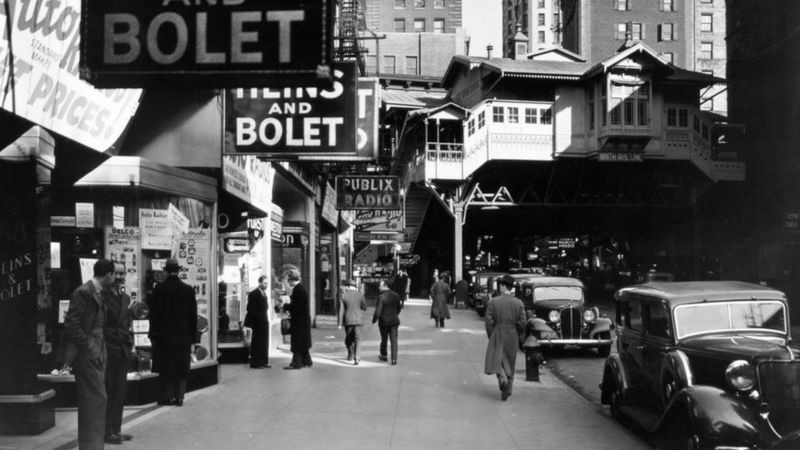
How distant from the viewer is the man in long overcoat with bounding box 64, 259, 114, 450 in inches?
309

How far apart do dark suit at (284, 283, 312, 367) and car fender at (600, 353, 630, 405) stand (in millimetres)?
6333

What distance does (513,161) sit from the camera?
44.2 metres

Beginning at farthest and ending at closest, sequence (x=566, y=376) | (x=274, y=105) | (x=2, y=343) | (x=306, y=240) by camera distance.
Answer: (x=306, y=240) → (x=566, y=376) → (x=274, y=105) → (x=2, y=343)

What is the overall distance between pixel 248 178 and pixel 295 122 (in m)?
2.89

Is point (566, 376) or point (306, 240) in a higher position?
point (306, 240)

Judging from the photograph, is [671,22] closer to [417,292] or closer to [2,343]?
[417,292]

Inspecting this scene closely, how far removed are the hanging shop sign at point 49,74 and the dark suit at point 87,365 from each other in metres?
1.91

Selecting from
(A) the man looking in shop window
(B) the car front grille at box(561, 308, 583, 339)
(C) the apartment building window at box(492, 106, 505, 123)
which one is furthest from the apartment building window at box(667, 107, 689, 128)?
(A) the man looking in shop window

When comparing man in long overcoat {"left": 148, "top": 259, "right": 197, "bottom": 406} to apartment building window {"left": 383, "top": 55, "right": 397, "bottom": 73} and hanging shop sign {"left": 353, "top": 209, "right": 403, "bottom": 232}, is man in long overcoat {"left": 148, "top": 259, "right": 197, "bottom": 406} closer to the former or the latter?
hanging shop sign {"left": 353, "top": 209, "right": 403, "bottom": 232}

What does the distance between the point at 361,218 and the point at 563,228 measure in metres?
17.6

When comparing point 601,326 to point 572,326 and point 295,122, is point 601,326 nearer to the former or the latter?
point 572,326

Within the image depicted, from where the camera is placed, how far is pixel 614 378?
11391 millimetres

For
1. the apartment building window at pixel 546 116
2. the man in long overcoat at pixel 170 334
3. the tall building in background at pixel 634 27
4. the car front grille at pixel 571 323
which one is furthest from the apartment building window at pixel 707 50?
the man in long overcoat at pixel 170 334

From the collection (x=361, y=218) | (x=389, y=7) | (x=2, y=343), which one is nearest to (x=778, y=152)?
(x=361, y=218)
